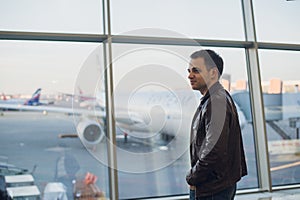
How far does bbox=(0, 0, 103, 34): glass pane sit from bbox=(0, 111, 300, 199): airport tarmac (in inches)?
31.1

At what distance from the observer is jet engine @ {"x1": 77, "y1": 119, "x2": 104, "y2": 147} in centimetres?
284

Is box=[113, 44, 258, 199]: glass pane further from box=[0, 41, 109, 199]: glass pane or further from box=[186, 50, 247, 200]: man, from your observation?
box=[186, 50, 247, 200]: man

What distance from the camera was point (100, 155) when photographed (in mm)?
2842

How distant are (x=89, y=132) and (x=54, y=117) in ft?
1.15

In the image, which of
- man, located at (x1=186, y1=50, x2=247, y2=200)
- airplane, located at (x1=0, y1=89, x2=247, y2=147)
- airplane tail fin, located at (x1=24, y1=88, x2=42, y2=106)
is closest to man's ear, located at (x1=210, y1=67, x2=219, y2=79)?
man, located at (x1=186, y1=50, x2=247, y2=200)

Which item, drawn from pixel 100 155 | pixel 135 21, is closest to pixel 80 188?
pixel 100 155

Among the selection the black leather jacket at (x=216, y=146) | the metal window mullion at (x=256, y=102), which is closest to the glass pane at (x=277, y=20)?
the metal window mullion at (x=256, y=102)

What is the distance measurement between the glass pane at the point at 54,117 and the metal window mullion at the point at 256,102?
64.1 inches

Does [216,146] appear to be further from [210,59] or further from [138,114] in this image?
[138,114]

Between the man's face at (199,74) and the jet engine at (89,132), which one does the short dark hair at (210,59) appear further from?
the jet engine at (89,132)

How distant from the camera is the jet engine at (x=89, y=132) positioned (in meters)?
2.84

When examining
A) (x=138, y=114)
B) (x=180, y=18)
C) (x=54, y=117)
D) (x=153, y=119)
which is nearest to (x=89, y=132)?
(x=54, y=117)

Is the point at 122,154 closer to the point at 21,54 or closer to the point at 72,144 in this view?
the point at 72,144

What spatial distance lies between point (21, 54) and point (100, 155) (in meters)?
1.17
